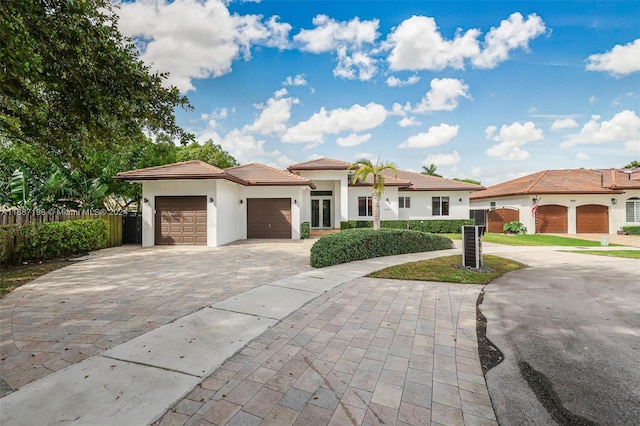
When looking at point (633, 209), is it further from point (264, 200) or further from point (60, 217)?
point (60, 217)

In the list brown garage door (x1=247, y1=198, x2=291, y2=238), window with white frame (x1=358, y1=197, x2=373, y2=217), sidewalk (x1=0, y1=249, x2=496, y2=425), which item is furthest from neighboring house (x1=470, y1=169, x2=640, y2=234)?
A: sidewalk (x1=0, y1=249, x2=496, y2=425)

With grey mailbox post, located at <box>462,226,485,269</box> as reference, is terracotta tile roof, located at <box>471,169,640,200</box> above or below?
above

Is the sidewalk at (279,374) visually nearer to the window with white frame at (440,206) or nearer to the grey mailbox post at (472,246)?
the grey mailbox post at (472,246)

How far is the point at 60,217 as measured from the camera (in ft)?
36.4

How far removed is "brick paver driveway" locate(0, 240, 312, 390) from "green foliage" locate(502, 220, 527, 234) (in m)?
20.1

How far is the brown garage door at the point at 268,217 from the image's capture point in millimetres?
17531

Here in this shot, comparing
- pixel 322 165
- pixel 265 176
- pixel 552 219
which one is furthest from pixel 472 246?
pixel 552 219

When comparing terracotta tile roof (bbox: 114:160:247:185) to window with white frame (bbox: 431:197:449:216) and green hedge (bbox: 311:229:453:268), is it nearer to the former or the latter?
green hedge (bbox: 311:229:453:268)

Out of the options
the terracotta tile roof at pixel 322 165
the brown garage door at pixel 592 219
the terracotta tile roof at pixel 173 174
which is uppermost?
the terracotta tile roof at pixel 322 165

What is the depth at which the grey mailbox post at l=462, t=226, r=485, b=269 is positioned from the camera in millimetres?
8430

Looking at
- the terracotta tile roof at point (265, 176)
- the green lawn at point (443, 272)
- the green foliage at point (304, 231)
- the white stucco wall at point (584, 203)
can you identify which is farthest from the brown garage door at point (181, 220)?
the white stucco wall at point (584, 203)

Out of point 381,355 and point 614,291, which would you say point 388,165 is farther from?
point 381,355

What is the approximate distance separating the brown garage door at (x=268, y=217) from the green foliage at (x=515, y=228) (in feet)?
58.9

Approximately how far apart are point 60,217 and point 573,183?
33601 mm
